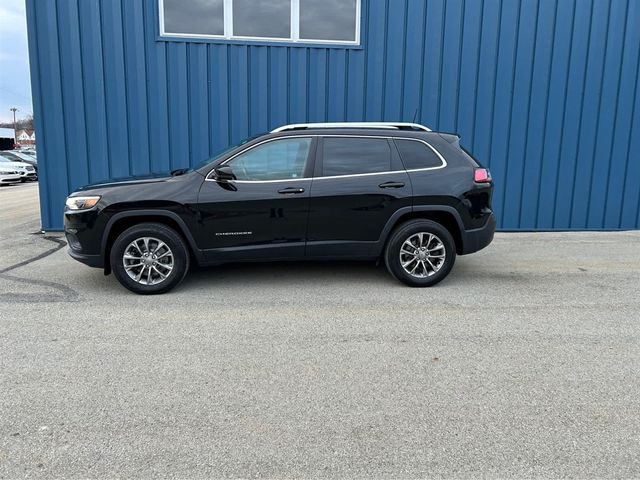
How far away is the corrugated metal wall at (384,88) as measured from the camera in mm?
8344

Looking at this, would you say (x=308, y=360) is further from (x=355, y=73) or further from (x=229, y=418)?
(x=355, y=73)

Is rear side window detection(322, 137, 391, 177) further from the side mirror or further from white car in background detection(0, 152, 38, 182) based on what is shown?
white car in background detection(0, 152, 38, 182)

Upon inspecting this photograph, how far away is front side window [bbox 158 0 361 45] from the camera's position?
852cm

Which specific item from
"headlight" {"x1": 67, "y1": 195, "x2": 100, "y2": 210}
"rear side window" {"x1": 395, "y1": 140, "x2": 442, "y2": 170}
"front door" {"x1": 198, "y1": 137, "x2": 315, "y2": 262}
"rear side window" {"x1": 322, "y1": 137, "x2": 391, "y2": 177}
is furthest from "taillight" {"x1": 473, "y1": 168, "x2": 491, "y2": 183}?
"headlight" {"x1": 67, "y1": 195, "x2": 100, "y2": 210}

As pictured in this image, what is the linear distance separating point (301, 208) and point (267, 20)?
194 inches

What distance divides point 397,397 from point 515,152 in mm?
7131

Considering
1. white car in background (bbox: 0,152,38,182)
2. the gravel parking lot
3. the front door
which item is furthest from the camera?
white car in background (bbox: 0,152,38,182)

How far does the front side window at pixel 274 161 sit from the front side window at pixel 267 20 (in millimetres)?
3993

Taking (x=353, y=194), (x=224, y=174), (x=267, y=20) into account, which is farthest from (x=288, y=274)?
(x=267, y=20)

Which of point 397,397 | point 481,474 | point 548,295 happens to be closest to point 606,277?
point 548,295

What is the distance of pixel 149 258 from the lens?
5293mm

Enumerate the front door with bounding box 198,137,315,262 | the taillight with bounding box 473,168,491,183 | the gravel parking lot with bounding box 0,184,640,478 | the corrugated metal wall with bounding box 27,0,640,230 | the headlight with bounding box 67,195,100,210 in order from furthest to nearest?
the corrugated metal wall with bounding box 27,0,640,230
the taillight with bounding box 473,168,491,183
the front door with bounding box 198,137,315,262
the headlight with bounding box 67,195,100,210
the gravel parking lot with bounding box 0,184,640,478

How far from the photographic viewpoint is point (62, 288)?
560 centimetres

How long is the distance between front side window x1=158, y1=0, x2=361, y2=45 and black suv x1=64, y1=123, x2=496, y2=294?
12.5 feet
